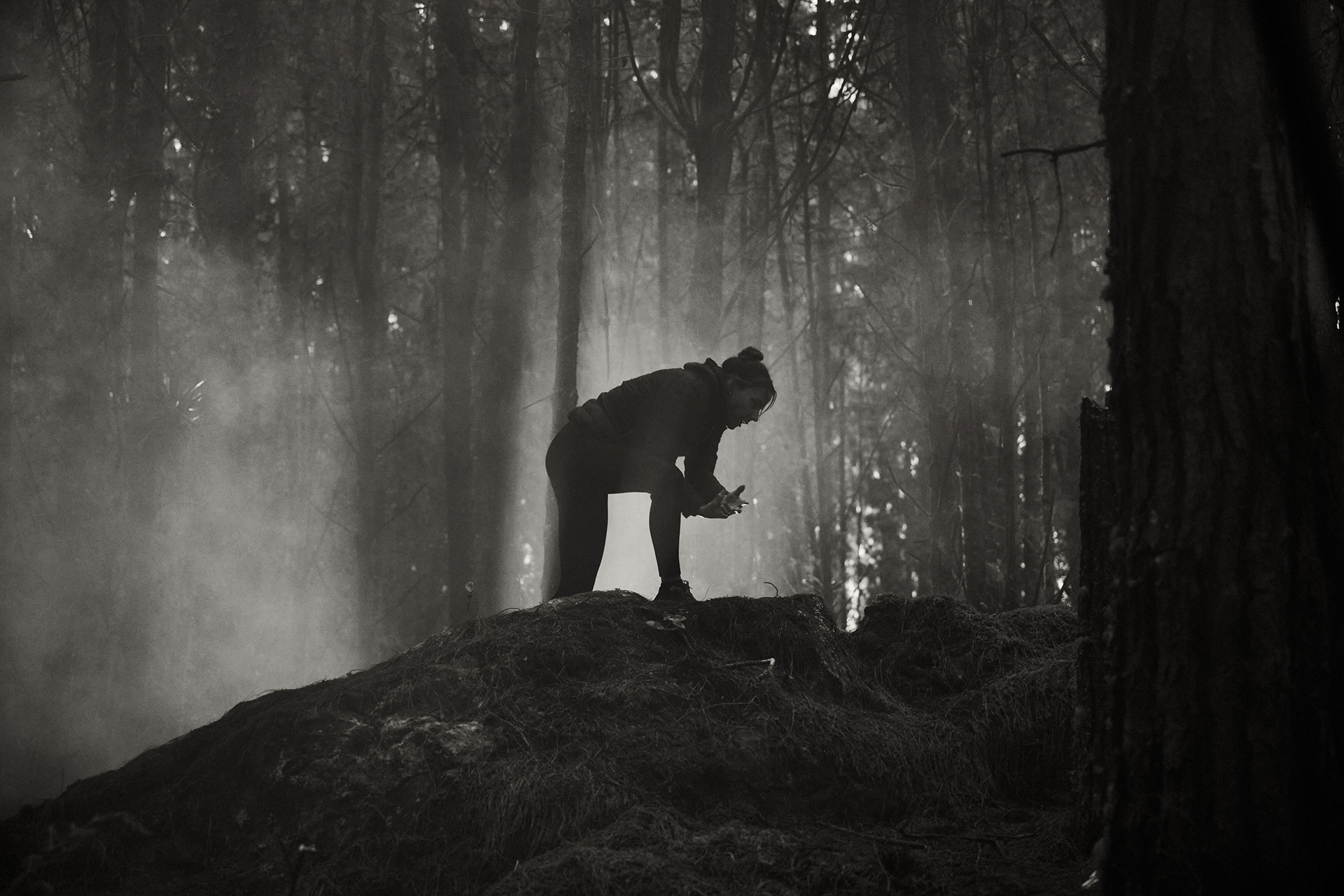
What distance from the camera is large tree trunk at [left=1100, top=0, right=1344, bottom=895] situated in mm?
2324

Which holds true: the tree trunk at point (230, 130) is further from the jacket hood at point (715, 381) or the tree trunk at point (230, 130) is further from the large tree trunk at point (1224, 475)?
the large tree trunk at point (1224, 475)

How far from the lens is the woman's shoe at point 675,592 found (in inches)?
195

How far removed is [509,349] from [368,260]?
10.5 ft

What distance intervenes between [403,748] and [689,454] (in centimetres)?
229

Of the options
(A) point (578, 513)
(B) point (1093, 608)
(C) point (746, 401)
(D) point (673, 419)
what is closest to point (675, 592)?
(A) point (578, 513)

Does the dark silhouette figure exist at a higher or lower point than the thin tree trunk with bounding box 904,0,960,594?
lower

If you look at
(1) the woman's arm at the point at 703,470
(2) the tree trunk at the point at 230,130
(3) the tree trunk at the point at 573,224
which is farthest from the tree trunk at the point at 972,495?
(2) the tree trunk at the point at 230,130

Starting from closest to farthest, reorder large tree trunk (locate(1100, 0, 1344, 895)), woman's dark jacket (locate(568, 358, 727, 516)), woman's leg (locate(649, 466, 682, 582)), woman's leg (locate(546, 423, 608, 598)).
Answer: large tree trunk (locate(1100, 0, 1344, 895)) < woman's leg (locate(649, 466, 682, 582)) < woman's dark jacket (locate(568, 358, 727, 516)) < woman's leg (locate(546, 423, 608, 598))

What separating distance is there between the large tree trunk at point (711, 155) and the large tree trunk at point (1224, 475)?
6.94 m

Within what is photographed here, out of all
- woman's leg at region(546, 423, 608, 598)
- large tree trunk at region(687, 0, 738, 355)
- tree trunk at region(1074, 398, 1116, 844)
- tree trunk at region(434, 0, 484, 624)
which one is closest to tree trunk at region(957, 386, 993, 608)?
large tree trunk at region(687, 0, 738, 355)

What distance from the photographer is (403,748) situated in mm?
3646

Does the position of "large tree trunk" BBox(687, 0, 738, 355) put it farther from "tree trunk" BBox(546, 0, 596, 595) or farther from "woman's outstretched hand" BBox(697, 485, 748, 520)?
"woman's outstretched hand" BBox(697, 485, 748, 520)

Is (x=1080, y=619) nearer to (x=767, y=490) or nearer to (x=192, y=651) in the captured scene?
(x=192, y=651)

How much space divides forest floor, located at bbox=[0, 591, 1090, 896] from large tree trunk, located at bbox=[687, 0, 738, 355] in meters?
5.47
